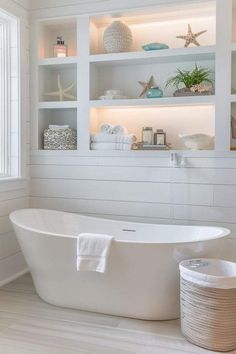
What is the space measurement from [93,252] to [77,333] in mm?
535

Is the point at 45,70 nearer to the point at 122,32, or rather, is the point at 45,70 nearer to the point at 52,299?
the point at 122,32

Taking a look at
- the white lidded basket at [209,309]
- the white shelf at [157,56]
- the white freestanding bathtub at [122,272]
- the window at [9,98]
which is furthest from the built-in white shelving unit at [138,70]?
the white lidded basket at [209,309]

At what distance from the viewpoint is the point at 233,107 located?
3248mm

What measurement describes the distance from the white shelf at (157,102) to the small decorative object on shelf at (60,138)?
1.18 ft

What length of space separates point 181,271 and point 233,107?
1.68 metres

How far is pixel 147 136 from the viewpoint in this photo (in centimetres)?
334

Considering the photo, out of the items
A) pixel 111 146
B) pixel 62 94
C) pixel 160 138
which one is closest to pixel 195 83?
pixel 160 138

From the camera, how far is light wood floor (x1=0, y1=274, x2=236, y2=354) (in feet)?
7.16

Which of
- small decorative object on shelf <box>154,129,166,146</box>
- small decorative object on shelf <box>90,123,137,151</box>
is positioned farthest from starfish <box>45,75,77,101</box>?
small decorative object on shelf <box>154,129,166,146</box>

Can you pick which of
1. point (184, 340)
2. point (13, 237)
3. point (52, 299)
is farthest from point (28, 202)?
point (184, 340)

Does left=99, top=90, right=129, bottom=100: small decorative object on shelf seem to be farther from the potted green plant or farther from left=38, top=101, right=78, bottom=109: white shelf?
the potted green plant

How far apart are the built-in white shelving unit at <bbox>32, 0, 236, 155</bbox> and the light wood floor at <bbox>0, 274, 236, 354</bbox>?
1.48m

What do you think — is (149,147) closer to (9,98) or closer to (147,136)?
(147,136)

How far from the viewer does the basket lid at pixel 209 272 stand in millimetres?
2105
